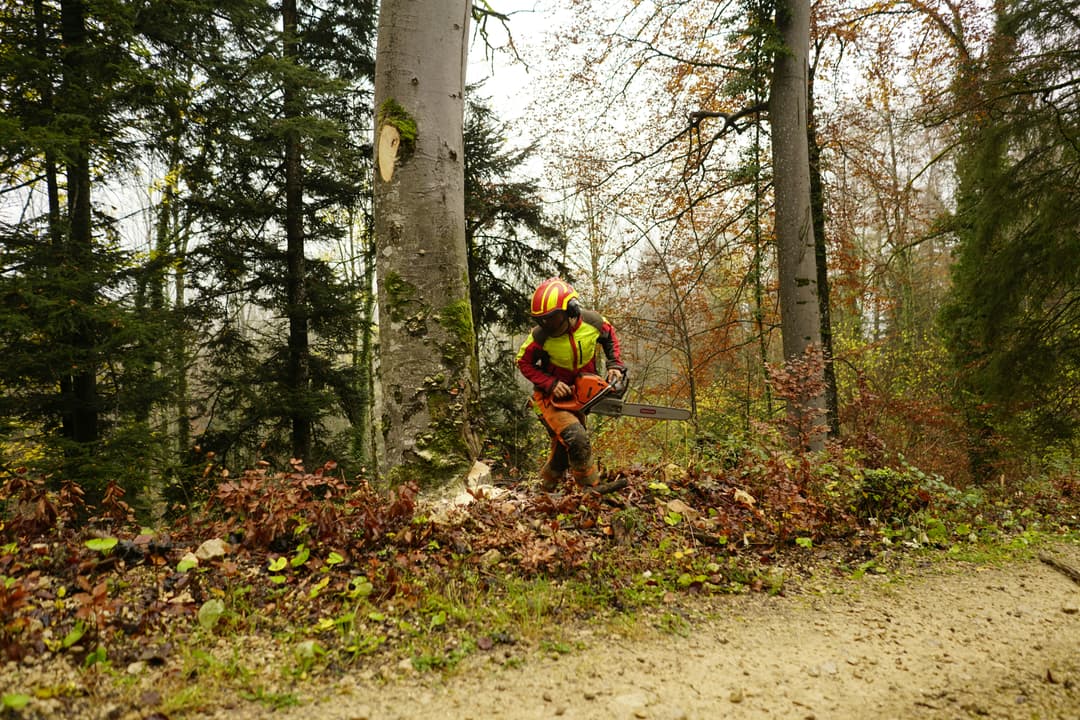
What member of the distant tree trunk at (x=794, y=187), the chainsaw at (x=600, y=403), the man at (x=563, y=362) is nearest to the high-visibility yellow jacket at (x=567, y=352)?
the man at (x=563, y=362)

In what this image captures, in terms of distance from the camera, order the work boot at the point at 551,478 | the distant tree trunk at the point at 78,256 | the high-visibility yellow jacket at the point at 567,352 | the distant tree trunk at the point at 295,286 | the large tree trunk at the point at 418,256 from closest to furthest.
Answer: the large tree trunk at the point at 418,256, the high-visibility yellow jacket at the point at 567,352, the work boot at the point at 551,478, the distant tree trunk at the point at 78,256, the distant tree trunk at the point at 295,286

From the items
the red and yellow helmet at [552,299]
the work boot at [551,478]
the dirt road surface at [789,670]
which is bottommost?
the dirt road surface at [789,670]

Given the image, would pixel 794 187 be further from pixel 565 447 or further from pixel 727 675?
pixel 727 675

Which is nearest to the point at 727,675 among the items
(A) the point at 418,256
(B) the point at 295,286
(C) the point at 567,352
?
(C) the point at 567,352

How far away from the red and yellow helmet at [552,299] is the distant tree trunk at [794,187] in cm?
457

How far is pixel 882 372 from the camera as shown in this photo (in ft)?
48.9

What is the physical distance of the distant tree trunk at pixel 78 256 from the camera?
7180mm

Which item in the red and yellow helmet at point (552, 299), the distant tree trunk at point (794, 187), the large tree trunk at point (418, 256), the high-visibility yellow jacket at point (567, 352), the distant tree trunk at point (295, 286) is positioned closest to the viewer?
the large tree trunk at point (418, 256)

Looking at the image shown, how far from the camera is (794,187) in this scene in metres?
7.82

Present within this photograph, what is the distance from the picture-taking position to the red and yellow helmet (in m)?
4.62

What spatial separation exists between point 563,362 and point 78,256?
7.57m

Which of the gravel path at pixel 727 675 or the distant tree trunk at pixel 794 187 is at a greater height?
the distant tree trunk at pixel 794 187

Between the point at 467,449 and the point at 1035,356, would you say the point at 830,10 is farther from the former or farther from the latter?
the point at 467,449

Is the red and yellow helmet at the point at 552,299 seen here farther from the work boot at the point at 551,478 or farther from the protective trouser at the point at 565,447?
the work boot at the point at 551,478
